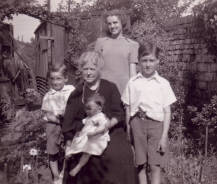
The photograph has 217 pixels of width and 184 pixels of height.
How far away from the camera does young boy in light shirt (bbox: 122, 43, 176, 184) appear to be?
12.0ft

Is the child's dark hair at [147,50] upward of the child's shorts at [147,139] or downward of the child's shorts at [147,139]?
upward

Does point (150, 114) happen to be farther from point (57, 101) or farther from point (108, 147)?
point (57, 101)

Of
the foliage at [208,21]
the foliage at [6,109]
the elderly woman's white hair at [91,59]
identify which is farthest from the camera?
the foliage at [6,109]

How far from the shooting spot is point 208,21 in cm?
548

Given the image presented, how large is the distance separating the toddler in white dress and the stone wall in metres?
3.03

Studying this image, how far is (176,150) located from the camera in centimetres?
596

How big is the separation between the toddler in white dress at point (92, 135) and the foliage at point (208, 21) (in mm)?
2718

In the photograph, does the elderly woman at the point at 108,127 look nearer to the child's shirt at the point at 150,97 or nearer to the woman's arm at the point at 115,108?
the woman's arm at the point at 115,108

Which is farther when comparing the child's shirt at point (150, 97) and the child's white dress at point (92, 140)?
the child's shirt at point (150, 97)

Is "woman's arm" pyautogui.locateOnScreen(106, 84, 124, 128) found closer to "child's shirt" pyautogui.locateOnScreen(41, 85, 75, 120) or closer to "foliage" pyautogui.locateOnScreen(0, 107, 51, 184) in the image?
"child's shirt" pyautogui.locateOnScreen(41, 85, 75, 120)

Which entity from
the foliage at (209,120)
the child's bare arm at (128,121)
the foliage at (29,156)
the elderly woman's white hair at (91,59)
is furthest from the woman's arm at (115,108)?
the foliage at (209,120)

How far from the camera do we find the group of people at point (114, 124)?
3404 millimetres

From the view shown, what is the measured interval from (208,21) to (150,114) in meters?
2.49

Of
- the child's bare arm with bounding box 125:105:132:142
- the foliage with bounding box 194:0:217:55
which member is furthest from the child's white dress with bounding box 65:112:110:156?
the foliage with bounding box 194:0:217:55
